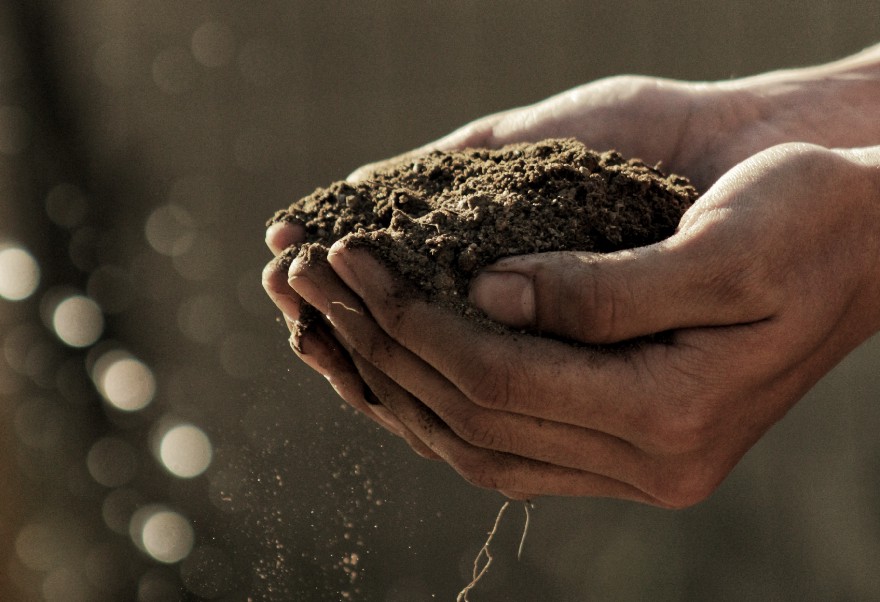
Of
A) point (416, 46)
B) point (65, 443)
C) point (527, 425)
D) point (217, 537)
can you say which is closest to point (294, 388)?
point (527, 425)

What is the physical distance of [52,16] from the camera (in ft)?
11.1

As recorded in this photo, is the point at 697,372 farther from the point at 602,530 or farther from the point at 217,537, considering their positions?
the point at 217,537

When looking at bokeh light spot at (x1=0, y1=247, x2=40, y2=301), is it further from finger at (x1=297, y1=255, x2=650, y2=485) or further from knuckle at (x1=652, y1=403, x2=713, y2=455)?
knuckle at (x1=652, y1=403, x2=713, y2=455)

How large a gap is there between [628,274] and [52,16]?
10.0 ft

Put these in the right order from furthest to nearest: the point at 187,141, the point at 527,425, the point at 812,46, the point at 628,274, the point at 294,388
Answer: the point at 187,141 → the point at 812,46 → the point at 294,388 → the point at 527,425 → the point at 628,274

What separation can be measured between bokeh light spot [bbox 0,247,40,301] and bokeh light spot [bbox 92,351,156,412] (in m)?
0.42

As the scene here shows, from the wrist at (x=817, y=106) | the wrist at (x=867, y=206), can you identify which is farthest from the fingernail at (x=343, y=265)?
the wrist at (x=817, y=106)

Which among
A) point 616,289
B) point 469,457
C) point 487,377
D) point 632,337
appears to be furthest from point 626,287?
point 469,457

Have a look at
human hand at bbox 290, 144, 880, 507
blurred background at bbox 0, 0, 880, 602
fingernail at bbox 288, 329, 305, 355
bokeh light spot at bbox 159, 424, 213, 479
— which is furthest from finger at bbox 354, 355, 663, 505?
bokeh light spot at bbox 159, 424, 213, 479

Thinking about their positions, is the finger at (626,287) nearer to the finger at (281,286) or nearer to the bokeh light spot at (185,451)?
the finger at (281,286)

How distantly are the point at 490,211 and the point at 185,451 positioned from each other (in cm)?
236

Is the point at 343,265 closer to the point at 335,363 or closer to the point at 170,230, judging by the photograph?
the point at 335,363

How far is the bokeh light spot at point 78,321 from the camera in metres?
3.42

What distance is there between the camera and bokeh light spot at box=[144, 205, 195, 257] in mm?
3432
